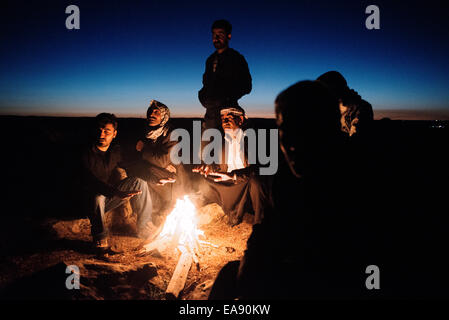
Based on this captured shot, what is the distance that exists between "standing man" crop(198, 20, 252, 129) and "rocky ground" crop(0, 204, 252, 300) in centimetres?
265

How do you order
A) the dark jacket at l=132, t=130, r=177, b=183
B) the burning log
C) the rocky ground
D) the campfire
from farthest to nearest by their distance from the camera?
the dark jacket at l=132, t=130, r=177, b=183 < the campfire < the burning log < the rocky ground

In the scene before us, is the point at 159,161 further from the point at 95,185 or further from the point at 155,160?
the point at 95,185

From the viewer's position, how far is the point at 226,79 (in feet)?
19.4

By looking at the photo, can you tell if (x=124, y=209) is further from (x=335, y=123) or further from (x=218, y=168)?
(x=335, y=123)

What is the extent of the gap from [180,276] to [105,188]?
2.35 meters

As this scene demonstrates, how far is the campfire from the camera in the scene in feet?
13.4

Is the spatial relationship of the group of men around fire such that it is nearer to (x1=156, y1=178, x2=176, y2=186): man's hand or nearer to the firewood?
the firewood

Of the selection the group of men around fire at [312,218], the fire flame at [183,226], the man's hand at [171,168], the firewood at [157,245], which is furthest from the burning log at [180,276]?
the man's hand at [171,168]

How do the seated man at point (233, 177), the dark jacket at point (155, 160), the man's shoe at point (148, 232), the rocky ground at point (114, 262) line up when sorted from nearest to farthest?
the rocky ground at point (114, 262), the seated man at point (233, 177), the man's shoe at point (148, 232), the dark jacket at point (155, 160)

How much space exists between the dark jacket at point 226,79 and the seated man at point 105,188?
257 centimetres

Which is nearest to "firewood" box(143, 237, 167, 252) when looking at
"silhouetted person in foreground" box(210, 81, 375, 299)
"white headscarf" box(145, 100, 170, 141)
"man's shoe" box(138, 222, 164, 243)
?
"man's shoe" box(138, 222, 164, 243)

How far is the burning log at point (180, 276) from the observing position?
327 centimetres

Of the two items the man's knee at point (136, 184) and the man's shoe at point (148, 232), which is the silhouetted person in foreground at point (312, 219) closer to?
the man's shoe at point (148, 232)

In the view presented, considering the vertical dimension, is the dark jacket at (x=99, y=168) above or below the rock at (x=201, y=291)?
above
